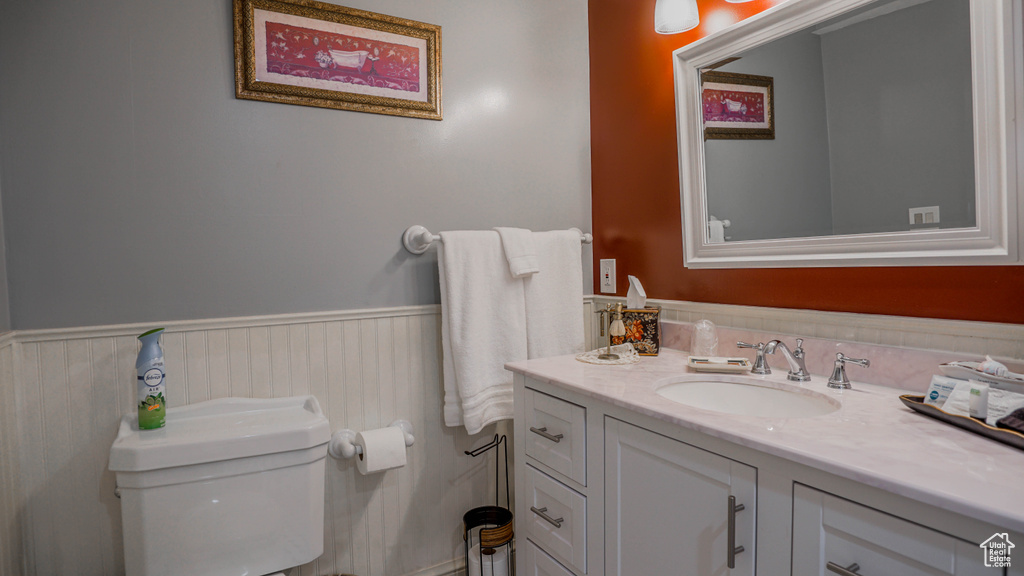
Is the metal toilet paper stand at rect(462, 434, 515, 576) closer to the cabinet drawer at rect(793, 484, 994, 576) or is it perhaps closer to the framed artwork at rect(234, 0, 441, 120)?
the cabinet drawer at rect(793, 484, 994, 576)

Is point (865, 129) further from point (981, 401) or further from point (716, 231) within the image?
point (981, 401)

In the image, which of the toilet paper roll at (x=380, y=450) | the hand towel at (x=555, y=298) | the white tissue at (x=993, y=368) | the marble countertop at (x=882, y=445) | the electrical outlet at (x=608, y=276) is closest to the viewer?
the marble countertop at (x=882, y=445)

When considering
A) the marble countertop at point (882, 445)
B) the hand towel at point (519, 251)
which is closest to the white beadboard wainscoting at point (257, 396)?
the hand towel at point (519, 251)

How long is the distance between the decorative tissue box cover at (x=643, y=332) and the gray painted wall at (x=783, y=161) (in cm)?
34

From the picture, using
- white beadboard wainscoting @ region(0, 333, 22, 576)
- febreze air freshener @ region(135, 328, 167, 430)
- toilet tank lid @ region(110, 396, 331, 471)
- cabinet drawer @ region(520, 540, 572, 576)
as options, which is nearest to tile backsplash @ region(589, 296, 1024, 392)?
cabinet drawer @ region(520, 540, 572, 576)

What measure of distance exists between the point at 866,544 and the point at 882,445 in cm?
16

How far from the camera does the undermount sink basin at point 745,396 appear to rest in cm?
118

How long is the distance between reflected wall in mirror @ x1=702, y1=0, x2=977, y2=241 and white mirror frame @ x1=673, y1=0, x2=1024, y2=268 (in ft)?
0.07

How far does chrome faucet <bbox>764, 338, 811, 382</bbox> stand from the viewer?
1.25 meters

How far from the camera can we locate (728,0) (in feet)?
4.78

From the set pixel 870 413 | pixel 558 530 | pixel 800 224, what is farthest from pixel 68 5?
pixel 870 413

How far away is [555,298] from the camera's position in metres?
1.86

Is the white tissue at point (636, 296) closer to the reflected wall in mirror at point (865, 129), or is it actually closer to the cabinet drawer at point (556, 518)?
the reflected wall in mirror at point (865, 129)

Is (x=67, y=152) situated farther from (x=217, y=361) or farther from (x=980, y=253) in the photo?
(x=980, y=253)
